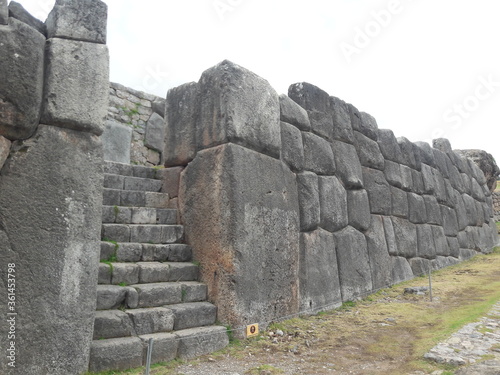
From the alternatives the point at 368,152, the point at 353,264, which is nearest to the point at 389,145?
the point at 368,152

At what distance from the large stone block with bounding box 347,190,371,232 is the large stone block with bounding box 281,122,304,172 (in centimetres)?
138

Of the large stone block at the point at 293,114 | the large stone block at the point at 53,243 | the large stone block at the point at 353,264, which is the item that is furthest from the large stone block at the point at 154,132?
the large stone block at the point at 53,243

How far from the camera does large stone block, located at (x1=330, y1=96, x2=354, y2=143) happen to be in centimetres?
637

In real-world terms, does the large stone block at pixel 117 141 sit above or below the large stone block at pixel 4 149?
above

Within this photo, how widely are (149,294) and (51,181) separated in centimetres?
130

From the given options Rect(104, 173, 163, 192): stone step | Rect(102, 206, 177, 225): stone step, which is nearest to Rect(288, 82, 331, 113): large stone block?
Rect(104, 173, 163, 192): stone step

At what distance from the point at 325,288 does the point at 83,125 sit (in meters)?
3.57

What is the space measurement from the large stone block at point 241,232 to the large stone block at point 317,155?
3.07 ft

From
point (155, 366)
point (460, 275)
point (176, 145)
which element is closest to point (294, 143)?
point (176, 145)

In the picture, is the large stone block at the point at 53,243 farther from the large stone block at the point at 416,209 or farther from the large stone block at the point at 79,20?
the large stone block at the point at 416,209

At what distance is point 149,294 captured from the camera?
11.4 feet

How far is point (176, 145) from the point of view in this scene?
4738 millimetres

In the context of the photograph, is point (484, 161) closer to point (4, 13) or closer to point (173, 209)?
point (173, 209)

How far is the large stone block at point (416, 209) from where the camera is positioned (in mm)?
8188
